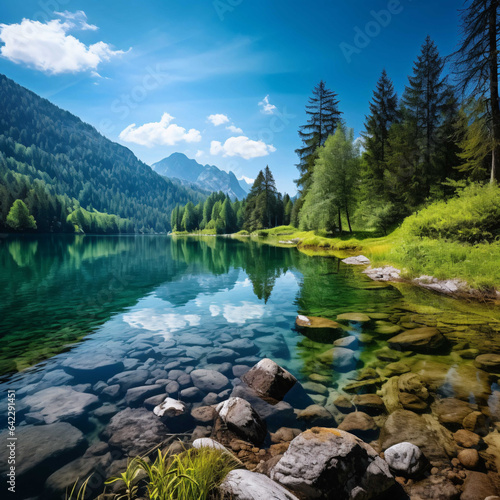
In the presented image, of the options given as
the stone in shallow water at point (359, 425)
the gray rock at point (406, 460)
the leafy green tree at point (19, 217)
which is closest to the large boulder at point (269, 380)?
the stone in shallow water at point (359, 425)

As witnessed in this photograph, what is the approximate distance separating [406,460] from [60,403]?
18.9 ft

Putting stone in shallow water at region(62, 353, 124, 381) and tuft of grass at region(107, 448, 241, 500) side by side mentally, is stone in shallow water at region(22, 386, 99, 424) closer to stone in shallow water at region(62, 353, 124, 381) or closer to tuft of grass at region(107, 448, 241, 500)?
stone in shallow water at region(62, 353, 124, 381)

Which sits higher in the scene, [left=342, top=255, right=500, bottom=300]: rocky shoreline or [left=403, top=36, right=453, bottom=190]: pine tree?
[left=403, top=36, right=453, bottom=190]: pine tree

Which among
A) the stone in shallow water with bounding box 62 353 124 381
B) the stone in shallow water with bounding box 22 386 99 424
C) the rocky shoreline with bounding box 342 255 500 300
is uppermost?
the rocky shoreline with bounding box 342 255 500 300

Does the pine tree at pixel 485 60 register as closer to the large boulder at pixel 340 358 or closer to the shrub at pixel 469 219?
the shrub at pixel 469 219

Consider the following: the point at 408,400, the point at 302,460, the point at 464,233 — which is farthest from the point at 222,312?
the point at 464,233

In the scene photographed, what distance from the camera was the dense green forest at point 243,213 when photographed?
8956 centimetres

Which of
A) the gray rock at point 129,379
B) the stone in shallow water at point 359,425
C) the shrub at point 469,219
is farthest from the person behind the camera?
the shrub at point 469,219

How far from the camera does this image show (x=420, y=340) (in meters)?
7.46

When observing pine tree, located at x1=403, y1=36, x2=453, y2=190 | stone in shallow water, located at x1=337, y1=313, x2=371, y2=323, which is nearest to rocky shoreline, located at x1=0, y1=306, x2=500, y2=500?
stone in shallow water, located at x1=337, y1=313, x2=371, y2=323

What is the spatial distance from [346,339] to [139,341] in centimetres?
616

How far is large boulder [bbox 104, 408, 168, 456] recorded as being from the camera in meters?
3.97

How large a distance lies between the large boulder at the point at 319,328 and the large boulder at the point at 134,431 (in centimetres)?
505

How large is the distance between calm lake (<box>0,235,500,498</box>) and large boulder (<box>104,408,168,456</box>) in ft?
0.25
